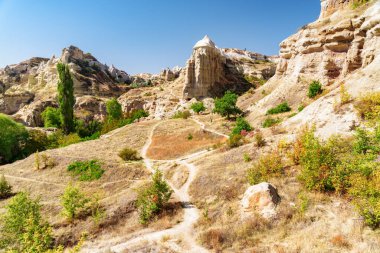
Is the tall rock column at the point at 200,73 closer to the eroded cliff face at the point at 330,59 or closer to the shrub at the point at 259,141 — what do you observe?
the eroded cliff face at the point at 330,59

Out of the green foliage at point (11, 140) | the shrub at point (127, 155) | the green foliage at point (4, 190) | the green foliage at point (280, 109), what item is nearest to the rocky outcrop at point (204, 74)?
the green foliage at point (280, 109)

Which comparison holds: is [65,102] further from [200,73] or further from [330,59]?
[330,59]

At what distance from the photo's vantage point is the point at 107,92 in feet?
307

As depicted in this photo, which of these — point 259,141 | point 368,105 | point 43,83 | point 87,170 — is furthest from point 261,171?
point 43,83

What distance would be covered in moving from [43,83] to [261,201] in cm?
10294

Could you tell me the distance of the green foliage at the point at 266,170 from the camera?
46.2ft

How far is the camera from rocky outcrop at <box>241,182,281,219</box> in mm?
11220

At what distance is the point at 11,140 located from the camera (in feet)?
128

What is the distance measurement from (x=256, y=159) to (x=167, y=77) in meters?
88.1

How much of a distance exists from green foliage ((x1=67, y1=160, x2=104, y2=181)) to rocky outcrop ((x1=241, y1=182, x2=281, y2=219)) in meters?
14.3

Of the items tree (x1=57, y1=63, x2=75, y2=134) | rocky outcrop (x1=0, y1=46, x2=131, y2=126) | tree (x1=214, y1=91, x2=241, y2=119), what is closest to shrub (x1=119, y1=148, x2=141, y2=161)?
tree (x1=214, y1=91, x2=241, y2=119)

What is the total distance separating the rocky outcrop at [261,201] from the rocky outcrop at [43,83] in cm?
7153

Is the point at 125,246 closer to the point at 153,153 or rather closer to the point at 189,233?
the point at 189,233

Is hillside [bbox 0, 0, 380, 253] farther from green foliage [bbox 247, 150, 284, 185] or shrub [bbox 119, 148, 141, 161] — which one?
shrub [bbox 119, 148, 141, 161]
